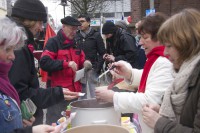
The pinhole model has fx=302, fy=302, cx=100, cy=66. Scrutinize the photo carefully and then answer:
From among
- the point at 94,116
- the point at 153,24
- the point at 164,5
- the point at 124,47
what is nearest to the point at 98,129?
the point at 94,116

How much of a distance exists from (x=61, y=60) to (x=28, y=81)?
1.46m

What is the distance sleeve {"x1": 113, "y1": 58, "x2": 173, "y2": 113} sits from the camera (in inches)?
74.6

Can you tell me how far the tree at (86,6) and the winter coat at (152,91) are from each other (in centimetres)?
1898

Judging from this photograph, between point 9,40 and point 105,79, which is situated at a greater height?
point 9,40

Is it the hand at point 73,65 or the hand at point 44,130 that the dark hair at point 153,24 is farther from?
the hand at point 73,65

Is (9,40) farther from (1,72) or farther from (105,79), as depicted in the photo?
(105,79)

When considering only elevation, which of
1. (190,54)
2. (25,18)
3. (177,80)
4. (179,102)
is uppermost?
(25,18)

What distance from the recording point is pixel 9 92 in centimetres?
167

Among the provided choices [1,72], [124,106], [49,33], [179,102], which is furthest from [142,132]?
[49,33]

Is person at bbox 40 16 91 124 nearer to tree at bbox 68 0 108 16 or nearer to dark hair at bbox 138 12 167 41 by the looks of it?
dark hair at bbox 138 12 167 41

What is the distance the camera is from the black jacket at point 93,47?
16.9 feet

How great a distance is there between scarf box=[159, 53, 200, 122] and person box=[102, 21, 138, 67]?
10.5 feet

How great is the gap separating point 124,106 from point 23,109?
64 centimetres

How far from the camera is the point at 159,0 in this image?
1301cm
